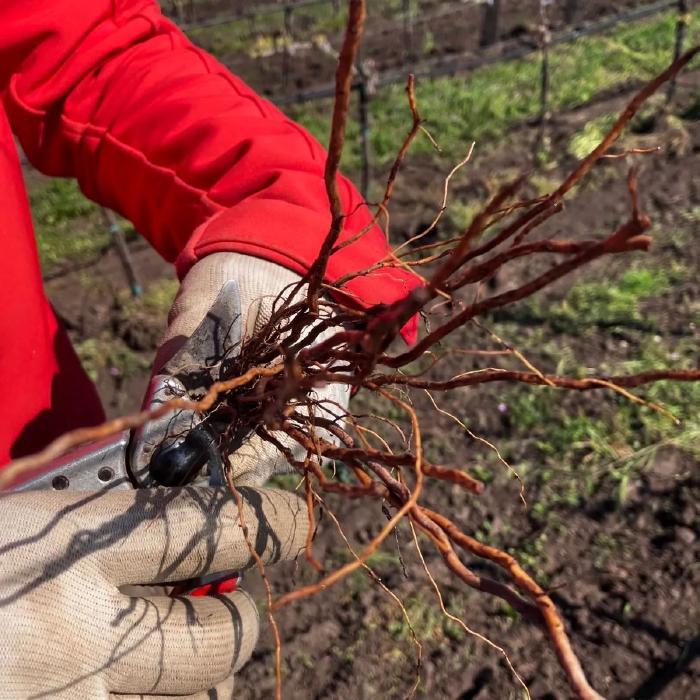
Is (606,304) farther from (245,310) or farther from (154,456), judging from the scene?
(154,456)

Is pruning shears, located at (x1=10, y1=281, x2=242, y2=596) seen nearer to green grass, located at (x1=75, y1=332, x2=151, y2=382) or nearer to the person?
the person

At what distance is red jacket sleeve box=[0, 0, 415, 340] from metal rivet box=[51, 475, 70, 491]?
20.4 inches

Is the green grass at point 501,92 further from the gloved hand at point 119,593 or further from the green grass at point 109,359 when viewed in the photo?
the gloved hand at point 119,593

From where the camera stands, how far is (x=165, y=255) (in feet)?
5.86

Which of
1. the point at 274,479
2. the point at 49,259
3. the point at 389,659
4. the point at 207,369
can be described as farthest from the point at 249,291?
the point at 49,259

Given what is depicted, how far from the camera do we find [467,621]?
7.36 ft

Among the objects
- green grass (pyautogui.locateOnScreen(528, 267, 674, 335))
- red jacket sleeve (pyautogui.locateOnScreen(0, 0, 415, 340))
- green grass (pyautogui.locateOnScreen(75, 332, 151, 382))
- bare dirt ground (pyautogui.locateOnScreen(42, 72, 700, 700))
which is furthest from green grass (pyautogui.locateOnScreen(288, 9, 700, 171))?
red jacket sleeve (pyautogui.locateOnScreen(0, 0, 415, 340))

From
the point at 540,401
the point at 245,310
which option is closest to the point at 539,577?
the point at 540,401

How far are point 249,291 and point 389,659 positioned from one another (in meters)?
1.33

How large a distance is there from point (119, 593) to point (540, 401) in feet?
6.85

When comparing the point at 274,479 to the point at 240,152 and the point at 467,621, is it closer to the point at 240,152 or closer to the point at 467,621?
the point at 467,621

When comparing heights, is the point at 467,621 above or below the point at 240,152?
below

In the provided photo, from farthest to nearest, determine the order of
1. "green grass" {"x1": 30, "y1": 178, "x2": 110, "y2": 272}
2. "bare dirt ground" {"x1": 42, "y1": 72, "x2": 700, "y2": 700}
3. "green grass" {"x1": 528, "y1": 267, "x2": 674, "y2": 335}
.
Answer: "green grass" {"x1": 30, "y1": 178, "x2": 110, "y2": 272} < "green grass" {"x1": 528, "y1": 267, "x2": 674, "y2": 335} < "bare dirt ground" {"x1": 42, "y1": 72, "x2": 700, "y2": 700}

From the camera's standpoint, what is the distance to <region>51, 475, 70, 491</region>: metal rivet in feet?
3.90
